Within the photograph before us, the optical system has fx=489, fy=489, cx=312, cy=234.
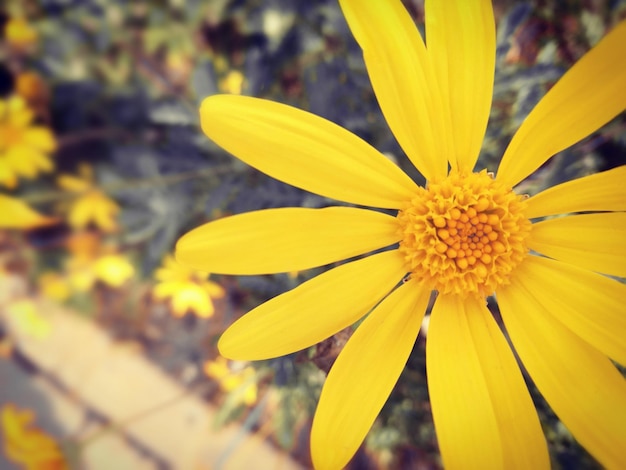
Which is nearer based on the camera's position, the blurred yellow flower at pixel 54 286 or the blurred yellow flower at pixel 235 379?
the blurred yellow flower at pixel 235 379

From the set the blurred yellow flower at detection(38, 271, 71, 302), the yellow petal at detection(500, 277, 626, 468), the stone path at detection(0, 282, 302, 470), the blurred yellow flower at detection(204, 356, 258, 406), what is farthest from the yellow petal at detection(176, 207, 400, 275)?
the blurred yellow flower at detection(38, 271, 71, 302)

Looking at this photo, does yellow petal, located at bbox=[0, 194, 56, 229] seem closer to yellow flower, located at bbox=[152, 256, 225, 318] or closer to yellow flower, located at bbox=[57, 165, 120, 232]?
yellow flower, located at bbox=[57, 165, 120, 232]

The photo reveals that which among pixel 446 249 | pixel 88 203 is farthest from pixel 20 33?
pixel 446 249

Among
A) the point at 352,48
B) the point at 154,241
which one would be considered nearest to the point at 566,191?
the point at 352,48

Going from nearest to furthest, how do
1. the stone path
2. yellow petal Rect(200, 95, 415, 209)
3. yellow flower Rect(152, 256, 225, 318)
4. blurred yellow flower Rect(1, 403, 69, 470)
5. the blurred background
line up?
yellow petal Rect(200, 95, 415, 209) → the blurred background → blurred yellow flower Rect(1, 403, 69, 470) → yellow flower Rect(152, 256, 225, 318) → the stone path

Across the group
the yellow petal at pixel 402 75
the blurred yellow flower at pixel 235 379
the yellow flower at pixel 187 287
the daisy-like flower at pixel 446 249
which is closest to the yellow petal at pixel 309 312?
the daisy-like flower at pixel 446 249

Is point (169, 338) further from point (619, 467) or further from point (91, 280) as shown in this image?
point (619, 467)

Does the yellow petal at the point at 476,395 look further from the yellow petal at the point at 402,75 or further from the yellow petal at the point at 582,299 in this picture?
the yellow petal at the point at 402,75
